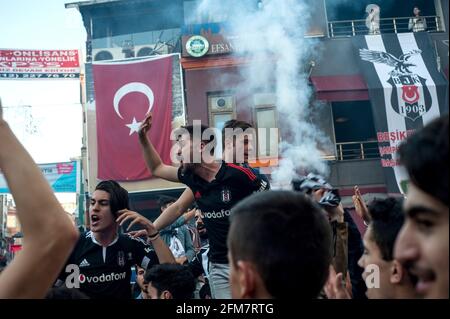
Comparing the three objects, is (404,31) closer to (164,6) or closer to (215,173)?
(164,6)

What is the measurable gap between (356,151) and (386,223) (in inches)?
460

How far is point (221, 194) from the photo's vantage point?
12.0 feet

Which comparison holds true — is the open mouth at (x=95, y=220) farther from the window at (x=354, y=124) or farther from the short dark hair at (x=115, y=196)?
the window at (x=354, y=124)

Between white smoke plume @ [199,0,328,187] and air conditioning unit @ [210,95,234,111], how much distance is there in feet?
2.35

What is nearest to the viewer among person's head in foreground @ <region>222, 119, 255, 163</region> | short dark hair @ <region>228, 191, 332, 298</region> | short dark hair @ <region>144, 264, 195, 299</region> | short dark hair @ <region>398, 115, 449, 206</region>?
short dark hair @ <region>398, 115, 449, 206</region>

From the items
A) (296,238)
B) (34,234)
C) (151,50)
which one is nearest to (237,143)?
(296,238)

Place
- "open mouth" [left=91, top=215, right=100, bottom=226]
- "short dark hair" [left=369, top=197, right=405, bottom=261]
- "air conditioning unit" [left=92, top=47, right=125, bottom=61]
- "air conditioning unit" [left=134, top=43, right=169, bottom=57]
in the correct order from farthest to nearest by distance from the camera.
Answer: "air conditioning unit" [left=92, top=47, right=125, bottom=61], "air conditioning unit" [left=134, top=43, right=169, bottom=57], "open mouth" [left=91, top=215, right=100, bottom=226], "short dark hair" [left=369, top=197, right=405, bottom=261]

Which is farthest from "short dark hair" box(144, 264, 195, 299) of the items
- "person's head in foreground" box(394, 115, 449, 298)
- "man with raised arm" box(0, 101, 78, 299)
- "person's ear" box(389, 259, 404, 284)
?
"person's head in foreground" box(394, 115, 449, 298)

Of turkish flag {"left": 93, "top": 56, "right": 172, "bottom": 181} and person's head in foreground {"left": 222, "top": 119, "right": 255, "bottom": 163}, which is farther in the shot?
turkish flag {"left": 93, "top": 56, "right": 172, "bottom": 181}

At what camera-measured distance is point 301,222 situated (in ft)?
4.62

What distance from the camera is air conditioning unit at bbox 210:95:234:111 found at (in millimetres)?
13805

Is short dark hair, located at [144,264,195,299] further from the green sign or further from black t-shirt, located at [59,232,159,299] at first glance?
the green sign

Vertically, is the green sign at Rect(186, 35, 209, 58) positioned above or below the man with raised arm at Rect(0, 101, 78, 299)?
above

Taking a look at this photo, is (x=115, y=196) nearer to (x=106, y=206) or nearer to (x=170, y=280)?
(x=106, y=206)
